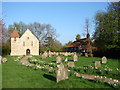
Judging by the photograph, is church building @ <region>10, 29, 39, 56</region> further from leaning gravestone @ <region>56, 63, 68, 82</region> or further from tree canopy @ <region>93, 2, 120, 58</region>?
leaning gravestone @ <region>56, 63, 68, 82</region>

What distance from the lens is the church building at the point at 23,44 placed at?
1837 inches

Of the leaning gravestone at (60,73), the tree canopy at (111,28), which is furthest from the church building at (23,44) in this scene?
the leaning gravestone at (60,73)

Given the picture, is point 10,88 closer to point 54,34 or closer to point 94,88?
point 94,88

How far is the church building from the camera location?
153 feet

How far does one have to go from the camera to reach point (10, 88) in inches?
282

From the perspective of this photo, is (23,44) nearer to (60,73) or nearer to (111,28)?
(111,28)

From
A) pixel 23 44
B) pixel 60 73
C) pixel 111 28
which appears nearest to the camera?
pixel 60 73

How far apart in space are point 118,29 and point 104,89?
24996mm

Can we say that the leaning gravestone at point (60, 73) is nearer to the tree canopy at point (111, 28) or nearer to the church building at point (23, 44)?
the tree canopy at point (111, 28)

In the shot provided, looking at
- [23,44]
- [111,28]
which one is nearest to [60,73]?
[111,28]

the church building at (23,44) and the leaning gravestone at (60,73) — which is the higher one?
the church building at (23,44)

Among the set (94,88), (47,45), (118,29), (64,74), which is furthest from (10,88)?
(47,45)

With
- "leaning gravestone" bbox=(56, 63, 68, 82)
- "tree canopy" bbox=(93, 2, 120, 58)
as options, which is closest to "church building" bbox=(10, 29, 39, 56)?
"tree canopy" bbox=(93, 2, 120, 58)

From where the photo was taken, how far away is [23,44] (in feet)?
156
